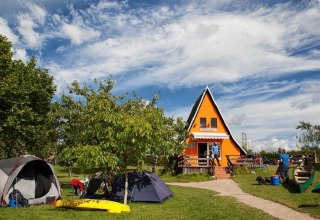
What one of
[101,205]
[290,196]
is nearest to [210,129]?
[290,196]

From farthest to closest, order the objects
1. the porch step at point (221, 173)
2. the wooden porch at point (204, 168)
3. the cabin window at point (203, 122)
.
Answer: the cabin window at point (203, 122), the wooden porch at point (204, 168), the porch step at point (221, 173)

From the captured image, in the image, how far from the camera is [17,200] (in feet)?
54.5

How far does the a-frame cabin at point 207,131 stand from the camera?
38.1 metres

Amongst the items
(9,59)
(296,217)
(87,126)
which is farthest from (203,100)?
(296,217)

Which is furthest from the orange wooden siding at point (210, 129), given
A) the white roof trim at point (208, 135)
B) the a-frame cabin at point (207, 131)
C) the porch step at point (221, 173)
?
the porch step at point (221, 173)

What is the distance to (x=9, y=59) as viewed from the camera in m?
25.1

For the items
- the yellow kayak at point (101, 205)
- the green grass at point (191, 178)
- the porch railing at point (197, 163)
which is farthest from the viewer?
the porch railing at point (197, 163)

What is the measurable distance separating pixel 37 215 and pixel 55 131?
25667mm

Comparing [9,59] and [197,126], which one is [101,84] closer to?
[9,59]

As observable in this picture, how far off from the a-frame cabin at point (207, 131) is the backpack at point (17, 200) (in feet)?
73.8

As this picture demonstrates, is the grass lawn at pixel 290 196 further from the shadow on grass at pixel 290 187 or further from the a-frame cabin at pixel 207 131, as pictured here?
the a-frame cabin at pixel 207 131

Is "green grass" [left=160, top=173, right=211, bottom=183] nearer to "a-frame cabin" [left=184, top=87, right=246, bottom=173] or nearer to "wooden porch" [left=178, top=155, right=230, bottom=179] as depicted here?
"wooden porch" [left=178, top=155, right=230, bottom=179]

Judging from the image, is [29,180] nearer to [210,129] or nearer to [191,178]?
[191,178]

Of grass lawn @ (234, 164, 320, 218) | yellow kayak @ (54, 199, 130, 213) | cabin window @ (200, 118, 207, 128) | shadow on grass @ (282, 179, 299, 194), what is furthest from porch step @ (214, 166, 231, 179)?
yellow kayak @ (54, 199, 130, 213)
